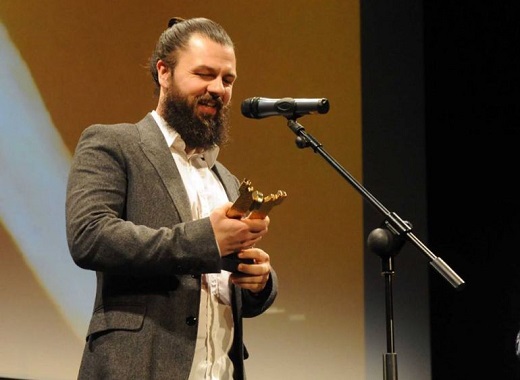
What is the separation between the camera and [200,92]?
1871 mm

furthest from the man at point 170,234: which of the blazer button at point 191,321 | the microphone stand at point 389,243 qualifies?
the microphone stand at point 389,243

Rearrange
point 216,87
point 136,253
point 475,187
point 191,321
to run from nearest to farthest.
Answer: point 136,253 < point 191,321 < point 216,87 < point 475,187

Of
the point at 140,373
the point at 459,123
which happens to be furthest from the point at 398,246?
the point at 459,123

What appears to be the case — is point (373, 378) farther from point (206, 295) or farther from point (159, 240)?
point (159, 240)

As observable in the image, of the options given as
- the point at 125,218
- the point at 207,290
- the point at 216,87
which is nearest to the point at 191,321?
the point at 207,290

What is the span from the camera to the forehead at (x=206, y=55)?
6.15 ft

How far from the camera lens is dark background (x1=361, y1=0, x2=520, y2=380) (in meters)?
2.81

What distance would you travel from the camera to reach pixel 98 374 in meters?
1.62

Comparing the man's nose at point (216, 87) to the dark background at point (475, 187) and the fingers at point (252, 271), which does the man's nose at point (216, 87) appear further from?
the dark background at point (475, 187)

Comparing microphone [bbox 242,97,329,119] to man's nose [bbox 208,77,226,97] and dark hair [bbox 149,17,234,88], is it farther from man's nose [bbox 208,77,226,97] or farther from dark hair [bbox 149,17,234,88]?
dark hair [bbox 149,17,234,88]

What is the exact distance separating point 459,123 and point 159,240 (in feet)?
5.62

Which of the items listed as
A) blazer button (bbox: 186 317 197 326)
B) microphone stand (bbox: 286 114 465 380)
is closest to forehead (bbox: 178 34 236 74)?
microphone stand (bbox: 286 114 465 380)

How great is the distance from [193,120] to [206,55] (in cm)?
17

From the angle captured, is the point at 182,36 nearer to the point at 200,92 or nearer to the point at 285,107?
the point at 200,92
